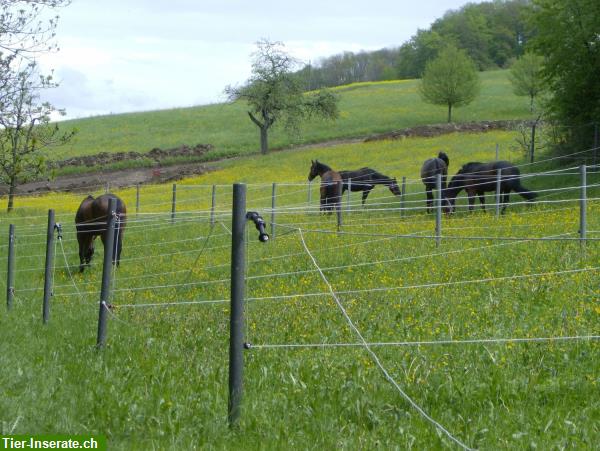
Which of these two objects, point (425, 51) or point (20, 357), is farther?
point (425, 51)

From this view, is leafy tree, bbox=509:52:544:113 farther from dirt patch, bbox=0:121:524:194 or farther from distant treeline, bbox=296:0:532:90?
distant treeline, bbox=296:0:532:90

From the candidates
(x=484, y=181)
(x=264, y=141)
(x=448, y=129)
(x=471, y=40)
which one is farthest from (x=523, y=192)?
(x=471, y=40)

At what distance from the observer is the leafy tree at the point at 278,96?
54781mm

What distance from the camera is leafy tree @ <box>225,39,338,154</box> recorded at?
5478 centimetres

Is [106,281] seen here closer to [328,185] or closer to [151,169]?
[328,185]

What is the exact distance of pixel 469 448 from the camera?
452cm

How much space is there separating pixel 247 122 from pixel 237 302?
6710 cm

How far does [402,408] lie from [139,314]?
4473mm

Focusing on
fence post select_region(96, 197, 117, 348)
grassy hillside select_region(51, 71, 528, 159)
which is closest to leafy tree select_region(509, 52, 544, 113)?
grassy hillside select_region(51, 71, 528, 159)

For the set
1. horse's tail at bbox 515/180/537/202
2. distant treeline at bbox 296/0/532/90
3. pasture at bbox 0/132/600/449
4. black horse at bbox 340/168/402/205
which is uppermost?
distant treeline at bbox 296/0/532/90

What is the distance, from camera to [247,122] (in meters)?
71.2

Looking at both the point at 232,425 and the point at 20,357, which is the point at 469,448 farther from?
the point at 20,357

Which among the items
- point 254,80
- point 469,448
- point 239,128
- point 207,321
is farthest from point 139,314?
point 239,128

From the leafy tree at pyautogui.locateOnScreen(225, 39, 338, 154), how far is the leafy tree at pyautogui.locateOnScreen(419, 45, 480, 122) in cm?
1160
